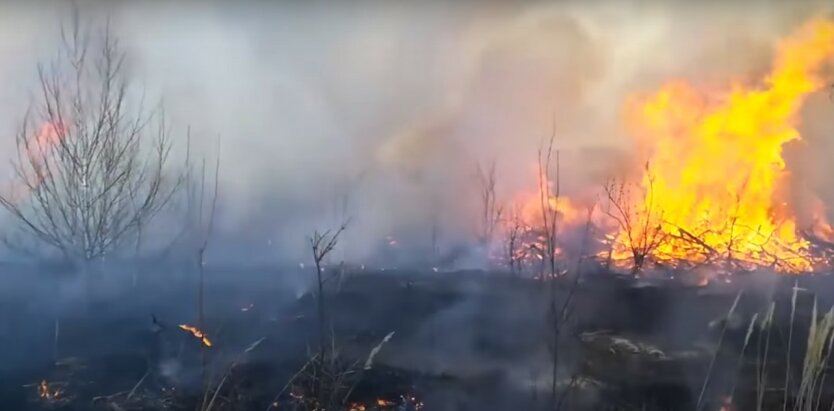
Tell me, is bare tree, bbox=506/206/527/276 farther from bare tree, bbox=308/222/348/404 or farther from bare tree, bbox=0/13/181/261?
bare tree, bbox=0/13/181/261

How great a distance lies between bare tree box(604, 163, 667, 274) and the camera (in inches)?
377

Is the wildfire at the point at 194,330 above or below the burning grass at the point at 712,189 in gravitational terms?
below

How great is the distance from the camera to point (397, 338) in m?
8.32

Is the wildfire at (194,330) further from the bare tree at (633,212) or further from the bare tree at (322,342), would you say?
the bare tree at (633,212)

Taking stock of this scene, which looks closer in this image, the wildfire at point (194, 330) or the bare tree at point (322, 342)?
the bare tree at point (322, 342)

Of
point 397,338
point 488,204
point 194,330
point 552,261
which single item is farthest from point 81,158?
point 552,261

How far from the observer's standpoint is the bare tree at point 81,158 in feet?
28.7

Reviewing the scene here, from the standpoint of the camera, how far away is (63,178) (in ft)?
28.8

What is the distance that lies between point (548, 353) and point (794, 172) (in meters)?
4.80

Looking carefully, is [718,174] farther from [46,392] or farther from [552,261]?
[46,392]

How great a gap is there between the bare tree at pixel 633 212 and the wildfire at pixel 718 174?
0.6 inches

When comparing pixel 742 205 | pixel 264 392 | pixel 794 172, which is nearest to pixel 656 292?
pixel 742 205

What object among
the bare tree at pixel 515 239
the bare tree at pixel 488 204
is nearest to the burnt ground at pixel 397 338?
the bare tree at pixel 515 239

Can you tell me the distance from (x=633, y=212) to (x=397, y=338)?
13.0 feet
